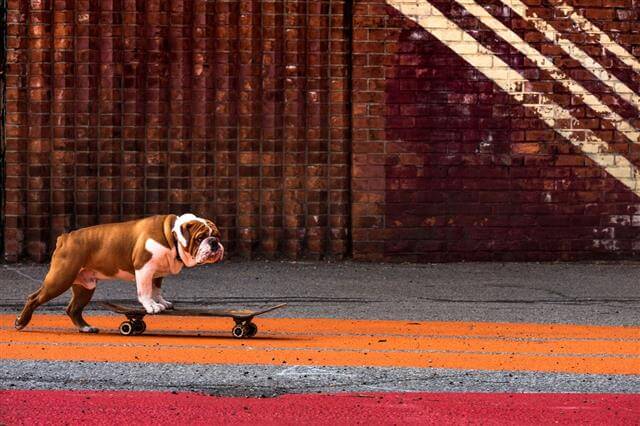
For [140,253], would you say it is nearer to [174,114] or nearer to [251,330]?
[251,330]

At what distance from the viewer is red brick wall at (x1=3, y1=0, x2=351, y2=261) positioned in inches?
497

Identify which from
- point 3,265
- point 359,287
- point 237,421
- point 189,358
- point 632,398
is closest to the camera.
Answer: point 237,421

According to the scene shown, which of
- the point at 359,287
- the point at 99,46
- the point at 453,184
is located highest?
the point at 99,46

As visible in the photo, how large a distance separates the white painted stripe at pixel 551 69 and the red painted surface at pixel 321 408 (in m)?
7.37

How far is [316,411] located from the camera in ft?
18.7

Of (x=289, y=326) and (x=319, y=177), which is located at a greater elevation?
(x=319, y=177)

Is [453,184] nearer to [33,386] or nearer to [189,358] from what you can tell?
[189,358]

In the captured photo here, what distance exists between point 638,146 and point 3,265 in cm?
651

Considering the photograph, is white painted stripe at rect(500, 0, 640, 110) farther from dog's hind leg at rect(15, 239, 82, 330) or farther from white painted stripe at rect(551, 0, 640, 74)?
dog's hind leg at rect(15, 239, 82, 330)

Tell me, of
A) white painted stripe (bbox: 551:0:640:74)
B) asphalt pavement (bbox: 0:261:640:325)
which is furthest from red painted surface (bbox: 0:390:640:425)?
white painted stripe (bbox: 551:0:640:74)

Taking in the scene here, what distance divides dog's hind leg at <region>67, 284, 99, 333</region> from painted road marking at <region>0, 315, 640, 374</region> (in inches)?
3.3

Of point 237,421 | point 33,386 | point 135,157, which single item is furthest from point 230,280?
point 237,421

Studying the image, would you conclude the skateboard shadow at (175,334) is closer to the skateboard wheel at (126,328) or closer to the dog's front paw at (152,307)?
the skateboard wheel at (126,328)

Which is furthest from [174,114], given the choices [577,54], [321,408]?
[321,408]
